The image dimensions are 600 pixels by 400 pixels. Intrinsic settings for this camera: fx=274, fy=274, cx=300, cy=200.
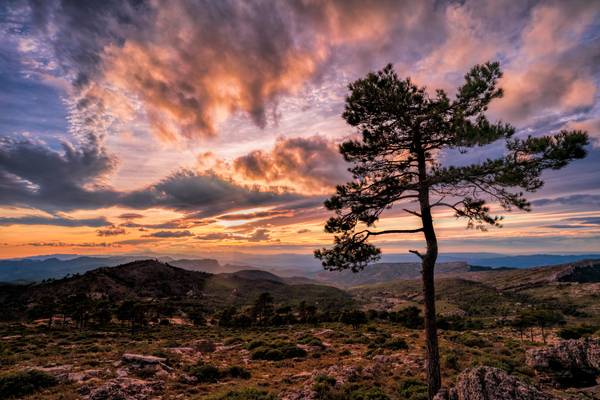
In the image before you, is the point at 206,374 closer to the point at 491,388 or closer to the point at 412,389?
the point at 412,389

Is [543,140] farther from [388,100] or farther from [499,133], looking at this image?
[388,100]

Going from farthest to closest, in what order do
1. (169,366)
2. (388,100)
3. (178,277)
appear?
(178,277) → (169,366) → (388,100)

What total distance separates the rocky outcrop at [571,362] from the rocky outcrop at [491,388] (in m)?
10.5

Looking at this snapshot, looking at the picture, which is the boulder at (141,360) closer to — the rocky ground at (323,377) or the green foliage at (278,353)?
the rocky ground at (323,377)

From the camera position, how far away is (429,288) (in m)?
14.6

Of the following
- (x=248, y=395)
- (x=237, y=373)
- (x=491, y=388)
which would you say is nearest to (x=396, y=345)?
(x=237, y=373)

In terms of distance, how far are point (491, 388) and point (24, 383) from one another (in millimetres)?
26412

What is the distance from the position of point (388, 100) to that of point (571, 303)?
20232 cm

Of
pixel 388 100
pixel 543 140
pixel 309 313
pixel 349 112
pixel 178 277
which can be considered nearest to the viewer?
pixel 543 140

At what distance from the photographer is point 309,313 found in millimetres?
79438

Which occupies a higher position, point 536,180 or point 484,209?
point 536,180

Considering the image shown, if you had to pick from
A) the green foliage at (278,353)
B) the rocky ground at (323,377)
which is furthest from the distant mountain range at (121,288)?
→ the rocky ground at (323,377)

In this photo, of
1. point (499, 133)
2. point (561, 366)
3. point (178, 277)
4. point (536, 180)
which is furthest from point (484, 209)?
point (178, 277)

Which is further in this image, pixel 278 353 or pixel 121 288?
pixel 121 288
